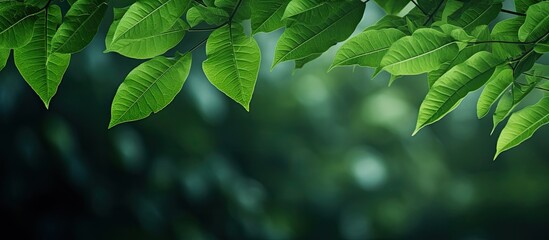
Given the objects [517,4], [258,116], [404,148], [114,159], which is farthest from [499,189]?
[517,4]

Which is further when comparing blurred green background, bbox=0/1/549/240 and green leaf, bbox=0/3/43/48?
blurred green background, bbox=0/1/549/240

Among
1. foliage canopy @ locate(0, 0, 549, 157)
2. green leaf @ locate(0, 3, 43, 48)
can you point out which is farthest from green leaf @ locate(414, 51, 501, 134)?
green leaf @ locate(0, 3, 43, 48)

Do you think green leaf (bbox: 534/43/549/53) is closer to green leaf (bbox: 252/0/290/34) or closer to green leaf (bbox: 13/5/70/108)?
green leaf (bbox: 252/0/290/34)

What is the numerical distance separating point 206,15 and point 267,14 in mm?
31

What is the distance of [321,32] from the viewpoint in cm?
37

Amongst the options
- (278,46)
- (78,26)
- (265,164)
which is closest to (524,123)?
(278,46)

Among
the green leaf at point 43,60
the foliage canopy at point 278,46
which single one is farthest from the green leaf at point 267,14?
the green leaf at point 43,60

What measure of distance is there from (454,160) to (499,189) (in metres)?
0.24

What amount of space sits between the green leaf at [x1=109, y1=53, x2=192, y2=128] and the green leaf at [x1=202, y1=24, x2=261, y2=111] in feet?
0.06

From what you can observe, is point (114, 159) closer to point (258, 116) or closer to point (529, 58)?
point (258, 116)

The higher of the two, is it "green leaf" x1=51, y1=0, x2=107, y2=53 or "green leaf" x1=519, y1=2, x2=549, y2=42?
"green leaf" x1=519, y1=2, x2=549, y2=42

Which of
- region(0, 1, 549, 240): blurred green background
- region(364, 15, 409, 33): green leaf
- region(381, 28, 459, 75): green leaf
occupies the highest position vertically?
region(381, 28, 459, 75): green leaf

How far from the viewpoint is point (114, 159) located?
3.22 metres

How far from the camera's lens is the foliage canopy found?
13.7 inches
